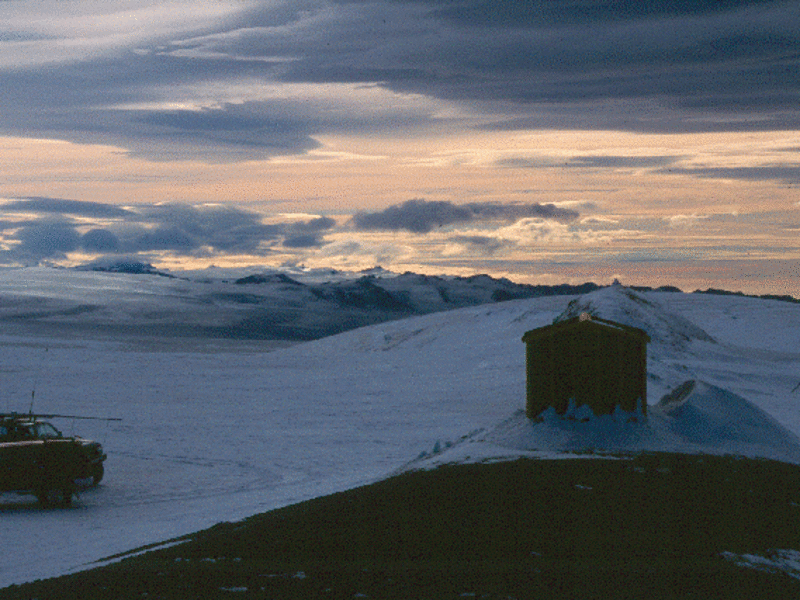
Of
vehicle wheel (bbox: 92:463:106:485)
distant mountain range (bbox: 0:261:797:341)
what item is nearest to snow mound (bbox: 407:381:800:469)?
vehicle wheel (bbox: 92:463:106:485)

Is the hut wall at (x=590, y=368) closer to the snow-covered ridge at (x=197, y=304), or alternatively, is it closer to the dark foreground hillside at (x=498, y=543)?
the dark foreground hillside at (x=498, y=543)

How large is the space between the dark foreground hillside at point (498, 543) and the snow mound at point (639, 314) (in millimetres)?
21240

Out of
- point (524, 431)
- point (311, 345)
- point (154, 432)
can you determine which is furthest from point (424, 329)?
point (524, 431)

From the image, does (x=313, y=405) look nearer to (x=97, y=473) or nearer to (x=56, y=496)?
(x=97, y=473)

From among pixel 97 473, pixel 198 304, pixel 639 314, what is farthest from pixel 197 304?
pixel 97 473

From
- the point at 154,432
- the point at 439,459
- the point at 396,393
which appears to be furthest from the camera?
the point at 396,393

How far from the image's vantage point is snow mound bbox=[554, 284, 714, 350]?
36.4 meters

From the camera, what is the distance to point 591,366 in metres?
17.9

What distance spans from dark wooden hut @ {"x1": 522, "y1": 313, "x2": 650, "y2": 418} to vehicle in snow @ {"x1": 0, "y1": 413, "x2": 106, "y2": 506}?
28.9 ft

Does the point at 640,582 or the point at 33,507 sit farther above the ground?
the point at 640,582

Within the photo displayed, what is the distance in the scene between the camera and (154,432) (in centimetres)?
2559

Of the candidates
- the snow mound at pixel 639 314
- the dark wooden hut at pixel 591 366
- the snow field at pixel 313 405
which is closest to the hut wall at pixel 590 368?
the dark wooden hut at pixel 591 366

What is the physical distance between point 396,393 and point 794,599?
25.0m

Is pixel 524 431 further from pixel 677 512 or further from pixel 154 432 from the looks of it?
pixel 154 432
